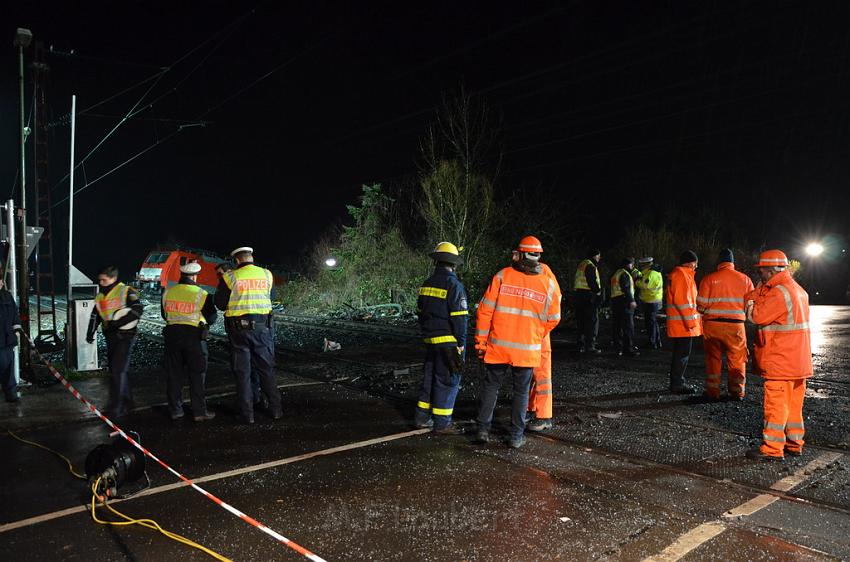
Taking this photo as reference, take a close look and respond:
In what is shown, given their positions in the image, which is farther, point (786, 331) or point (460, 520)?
point (786, 331)

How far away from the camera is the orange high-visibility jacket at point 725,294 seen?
7.07 meters

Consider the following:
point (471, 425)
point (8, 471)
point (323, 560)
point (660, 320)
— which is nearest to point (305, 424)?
point (471, 425)

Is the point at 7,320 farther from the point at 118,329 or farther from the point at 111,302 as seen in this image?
the point at 118,329

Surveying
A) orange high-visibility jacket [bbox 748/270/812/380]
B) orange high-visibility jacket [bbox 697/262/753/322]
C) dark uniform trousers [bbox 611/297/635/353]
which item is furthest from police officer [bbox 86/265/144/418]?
dark uniform trousers [bbox 611/297/635/353]

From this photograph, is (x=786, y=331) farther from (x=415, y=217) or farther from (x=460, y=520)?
(x=415, y=217)

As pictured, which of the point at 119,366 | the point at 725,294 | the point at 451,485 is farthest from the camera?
the point at 725,294

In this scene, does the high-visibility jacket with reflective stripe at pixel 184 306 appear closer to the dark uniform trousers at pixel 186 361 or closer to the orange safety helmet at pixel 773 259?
the dark uniform trousers at pixel 186 361

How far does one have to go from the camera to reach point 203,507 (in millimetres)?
4176

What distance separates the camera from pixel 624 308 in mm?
10898

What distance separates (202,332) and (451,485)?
138 inches

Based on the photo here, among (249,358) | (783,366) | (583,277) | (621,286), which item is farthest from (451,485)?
(621,286)

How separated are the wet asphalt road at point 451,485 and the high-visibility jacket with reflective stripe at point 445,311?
1.02 meters

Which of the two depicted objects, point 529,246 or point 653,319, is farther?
point 653,319

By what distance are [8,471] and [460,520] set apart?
3.99 meters
